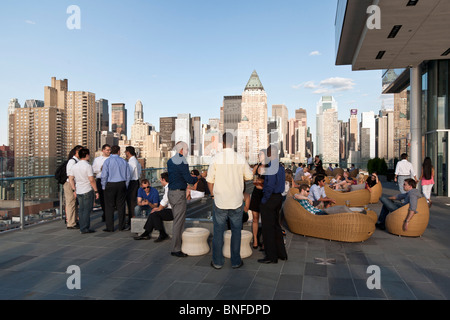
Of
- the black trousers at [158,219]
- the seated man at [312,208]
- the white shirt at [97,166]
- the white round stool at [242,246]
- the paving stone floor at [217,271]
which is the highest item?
the white shirt at [97,166]

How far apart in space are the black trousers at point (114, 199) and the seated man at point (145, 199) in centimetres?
31

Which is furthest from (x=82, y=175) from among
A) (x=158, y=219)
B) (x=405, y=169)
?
(x=405, y=169)

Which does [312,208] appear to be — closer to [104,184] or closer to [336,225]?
[336,225]

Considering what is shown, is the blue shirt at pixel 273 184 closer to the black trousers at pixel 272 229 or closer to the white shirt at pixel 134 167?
the black trousers at pixel 272 229

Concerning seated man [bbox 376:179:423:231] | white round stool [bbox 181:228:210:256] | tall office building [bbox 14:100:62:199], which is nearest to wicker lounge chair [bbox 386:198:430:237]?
seated man [bbox 376:179:423:231]

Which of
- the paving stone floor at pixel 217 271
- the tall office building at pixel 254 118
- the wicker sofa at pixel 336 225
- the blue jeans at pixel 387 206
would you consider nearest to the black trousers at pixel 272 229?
the paving stone floor at pixel 217 271

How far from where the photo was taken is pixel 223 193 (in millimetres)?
4406

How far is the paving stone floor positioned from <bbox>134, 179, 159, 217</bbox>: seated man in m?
0.70

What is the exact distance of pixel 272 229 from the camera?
4.82 metres

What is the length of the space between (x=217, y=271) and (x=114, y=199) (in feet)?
10.8

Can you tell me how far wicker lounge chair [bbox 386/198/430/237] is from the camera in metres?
6.15

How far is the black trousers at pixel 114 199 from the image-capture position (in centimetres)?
667
